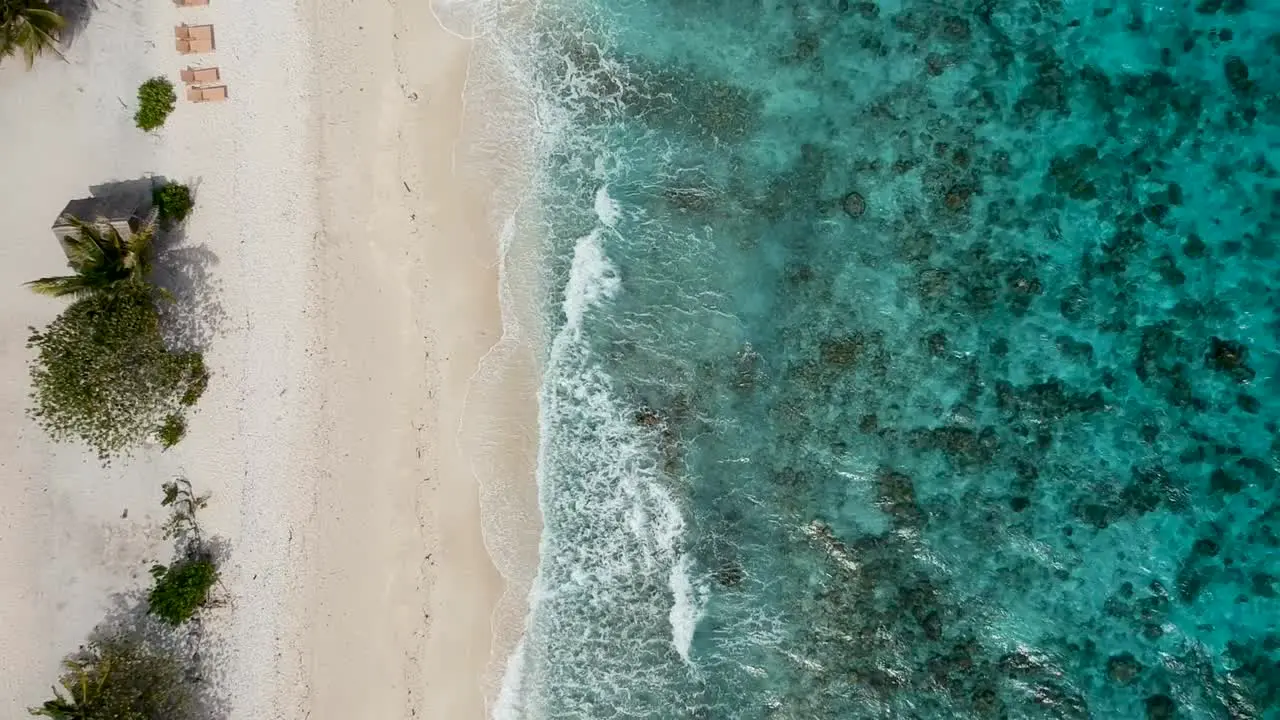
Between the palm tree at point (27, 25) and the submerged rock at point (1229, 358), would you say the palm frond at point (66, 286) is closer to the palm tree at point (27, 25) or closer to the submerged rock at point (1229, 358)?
the palm tree at point (27, 25)

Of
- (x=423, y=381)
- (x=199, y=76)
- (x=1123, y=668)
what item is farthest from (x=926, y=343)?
(x=199, y=76)

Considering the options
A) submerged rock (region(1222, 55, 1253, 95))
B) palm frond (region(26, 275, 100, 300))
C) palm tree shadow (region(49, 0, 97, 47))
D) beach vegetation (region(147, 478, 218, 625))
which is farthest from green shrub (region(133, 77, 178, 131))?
submerged rock (region(1222, 55, 1253, 95))

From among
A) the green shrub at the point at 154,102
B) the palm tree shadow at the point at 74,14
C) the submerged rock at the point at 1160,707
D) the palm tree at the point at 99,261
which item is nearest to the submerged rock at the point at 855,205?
the submerged rock at the point at 1160,707

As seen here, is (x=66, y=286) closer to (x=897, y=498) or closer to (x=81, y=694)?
(x=81, y=694)

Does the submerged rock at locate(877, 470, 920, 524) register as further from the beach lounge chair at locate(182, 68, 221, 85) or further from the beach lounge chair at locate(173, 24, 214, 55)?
the beach lounge chair at locate(173, 24, 214, 55)

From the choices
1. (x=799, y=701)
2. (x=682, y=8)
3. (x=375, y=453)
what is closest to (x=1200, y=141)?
(x=682, y=8)

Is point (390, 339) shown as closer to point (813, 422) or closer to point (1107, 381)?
point (813, 422)
